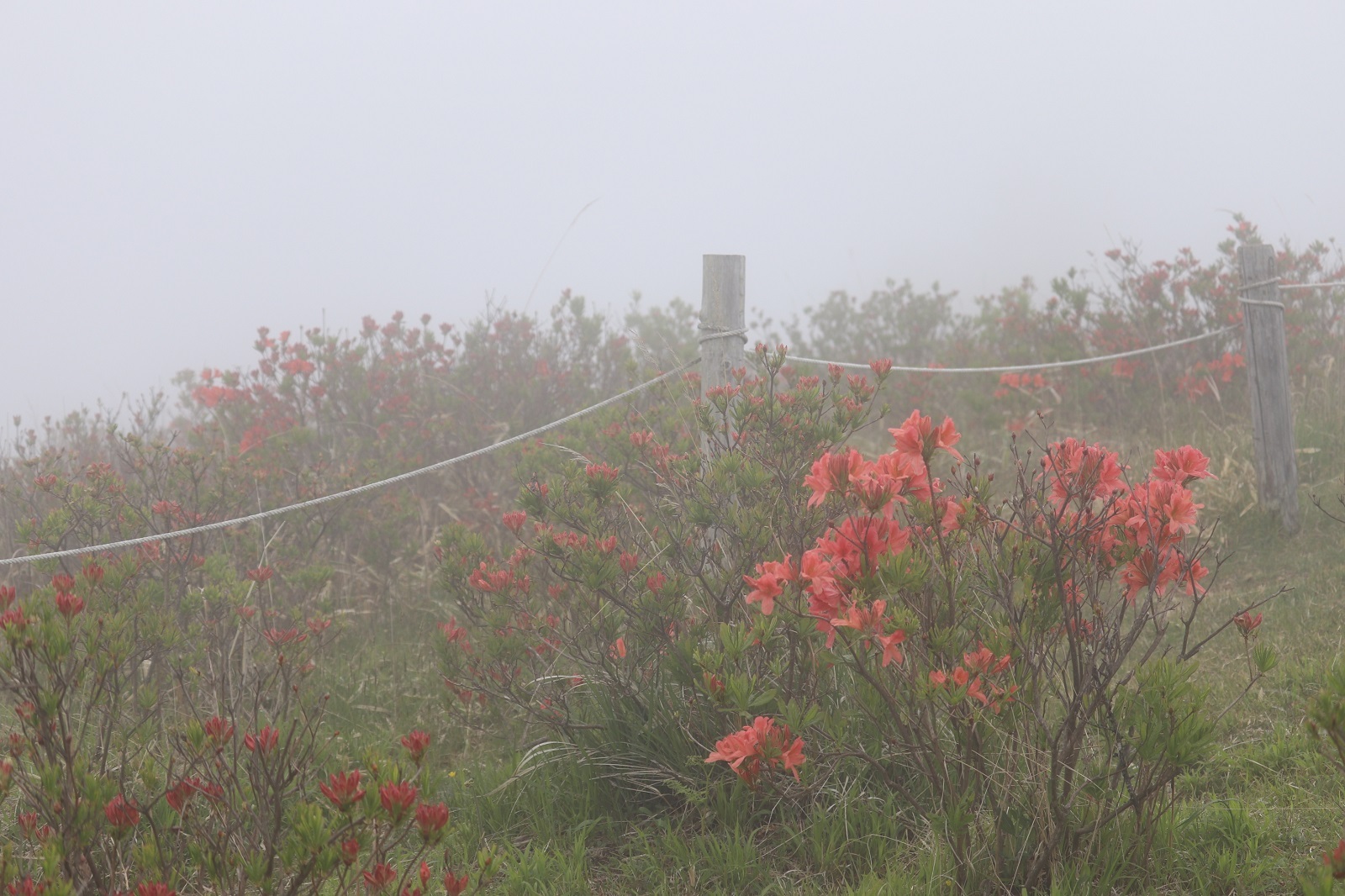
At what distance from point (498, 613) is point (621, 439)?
3.84 feet

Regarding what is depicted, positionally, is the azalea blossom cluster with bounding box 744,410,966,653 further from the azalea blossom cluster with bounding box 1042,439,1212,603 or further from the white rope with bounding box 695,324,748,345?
the white rope with bounding box 695,324,748,345

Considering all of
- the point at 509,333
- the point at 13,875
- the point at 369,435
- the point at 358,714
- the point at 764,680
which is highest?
the point at 509,333

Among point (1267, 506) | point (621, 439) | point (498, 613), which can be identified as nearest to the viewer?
point (498, 613)

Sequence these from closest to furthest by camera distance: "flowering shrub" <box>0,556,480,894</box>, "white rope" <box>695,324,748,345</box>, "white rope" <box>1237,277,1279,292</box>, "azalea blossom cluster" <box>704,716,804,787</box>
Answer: "flowering shrub" <box>0,556,480,894</box> < "azalea blossom cluster" <box>704,716,804,787</box> < "white rope" <box>695,324,748,345</box> < "white rope" <box>1237,277,1279,292</box>

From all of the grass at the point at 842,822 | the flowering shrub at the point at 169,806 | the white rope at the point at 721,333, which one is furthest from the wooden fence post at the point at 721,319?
the flowering shrub at the point at 169,806

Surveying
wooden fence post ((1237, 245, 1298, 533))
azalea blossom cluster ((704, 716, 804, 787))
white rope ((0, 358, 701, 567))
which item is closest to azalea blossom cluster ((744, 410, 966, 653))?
azalea blossom cluster ((704, 716, 804, 787))

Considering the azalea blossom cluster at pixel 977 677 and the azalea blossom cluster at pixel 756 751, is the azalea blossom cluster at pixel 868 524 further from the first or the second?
the azalea blossom cluster at pixel 756 751

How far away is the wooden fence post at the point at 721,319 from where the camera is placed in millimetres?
3578

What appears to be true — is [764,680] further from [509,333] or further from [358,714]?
[509,333]

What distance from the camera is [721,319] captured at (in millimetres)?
3605

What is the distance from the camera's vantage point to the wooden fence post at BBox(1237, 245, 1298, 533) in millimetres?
4914

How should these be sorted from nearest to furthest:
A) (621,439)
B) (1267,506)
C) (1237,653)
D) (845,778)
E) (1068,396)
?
1. (845,778)
2. (1237,653)
3. (621,439)
4. (1267,506)
5. (1068,396)

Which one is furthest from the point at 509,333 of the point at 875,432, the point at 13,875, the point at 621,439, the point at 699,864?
the point at 13,875

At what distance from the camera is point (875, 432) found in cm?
766
